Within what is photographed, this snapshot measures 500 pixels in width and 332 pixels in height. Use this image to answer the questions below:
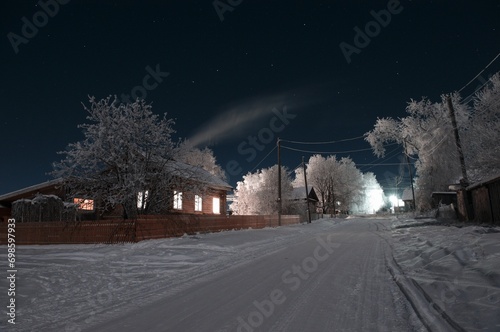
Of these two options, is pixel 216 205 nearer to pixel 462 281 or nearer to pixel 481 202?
pixel 481 202

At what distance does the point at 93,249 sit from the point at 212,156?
49.8 m

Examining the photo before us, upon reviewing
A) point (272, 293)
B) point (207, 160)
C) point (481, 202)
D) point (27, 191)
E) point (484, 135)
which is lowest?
point (272, 293)

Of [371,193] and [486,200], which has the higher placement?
[371,193]

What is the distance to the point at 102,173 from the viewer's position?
52.5ft

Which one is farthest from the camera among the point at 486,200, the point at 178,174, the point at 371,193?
the point at 371,193

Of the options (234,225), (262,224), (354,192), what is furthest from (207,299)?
(354,192)

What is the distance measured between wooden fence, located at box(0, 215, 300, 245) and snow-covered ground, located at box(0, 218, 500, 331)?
4.46m

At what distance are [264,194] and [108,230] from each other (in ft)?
122

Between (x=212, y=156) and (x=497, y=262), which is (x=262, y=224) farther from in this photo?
(x=212, y=156)

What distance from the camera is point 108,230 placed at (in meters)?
14.4

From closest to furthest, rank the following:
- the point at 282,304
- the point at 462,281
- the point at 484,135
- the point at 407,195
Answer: the point at 282,304 < the point at 462,281 < the point at 484,135 < the point at 407,195

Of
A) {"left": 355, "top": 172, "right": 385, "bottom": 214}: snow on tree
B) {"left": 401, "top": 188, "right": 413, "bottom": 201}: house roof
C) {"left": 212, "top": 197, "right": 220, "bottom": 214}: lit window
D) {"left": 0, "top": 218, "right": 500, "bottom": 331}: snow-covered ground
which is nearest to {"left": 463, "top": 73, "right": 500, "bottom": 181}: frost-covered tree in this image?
{"left": 0, "top": 218, "right": 500, "bottom": 331}: snow-covered ground

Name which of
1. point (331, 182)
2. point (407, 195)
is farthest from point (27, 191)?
point (407, 195)

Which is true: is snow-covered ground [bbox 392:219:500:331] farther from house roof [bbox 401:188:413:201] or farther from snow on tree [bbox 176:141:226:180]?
house roof [bbox 401:188:413:201]
